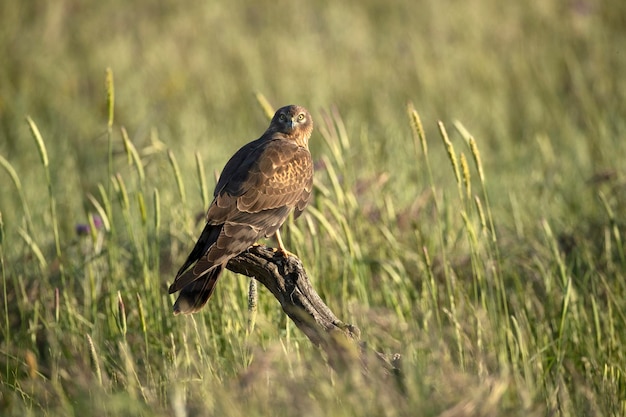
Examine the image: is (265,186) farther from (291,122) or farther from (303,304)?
(303,304)

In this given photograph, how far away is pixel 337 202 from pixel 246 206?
103cm

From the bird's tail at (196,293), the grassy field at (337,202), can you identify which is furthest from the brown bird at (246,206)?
the grassy field at (337,202)

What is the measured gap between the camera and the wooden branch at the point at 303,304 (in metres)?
2.52

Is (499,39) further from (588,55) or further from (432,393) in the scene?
(432,393)

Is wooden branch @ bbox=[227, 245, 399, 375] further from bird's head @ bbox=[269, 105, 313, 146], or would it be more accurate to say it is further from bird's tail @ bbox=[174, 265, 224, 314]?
bird's head @ bbox=[269, 105, 313, 146]

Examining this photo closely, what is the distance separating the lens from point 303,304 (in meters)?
2.85

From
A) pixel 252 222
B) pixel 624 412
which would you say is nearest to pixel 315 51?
pixel 252 222

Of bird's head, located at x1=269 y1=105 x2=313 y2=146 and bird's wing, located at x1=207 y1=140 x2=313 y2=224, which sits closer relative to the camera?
bird's wing, located at x1=207 y1=140 x2=313 y2=224

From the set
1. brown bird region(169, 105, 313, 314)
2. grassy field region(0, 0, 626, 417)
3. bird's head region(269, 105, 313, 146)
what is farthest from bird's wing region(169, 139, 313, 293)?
bird's head region(269, 105, 313, 146)

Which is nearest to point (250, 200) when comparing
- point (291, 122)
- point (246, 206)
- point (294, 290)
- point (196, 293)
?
point (246, 206)

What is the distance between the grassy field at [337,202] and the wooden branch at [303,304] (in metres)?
0.10

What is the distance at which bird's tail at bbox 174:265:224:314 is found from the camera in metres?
3.07

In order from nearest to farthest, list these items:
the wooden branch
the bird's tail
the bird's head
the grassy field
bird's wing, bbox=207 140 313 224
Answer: the wooden branch, the grassy field, the bird's tail, bird's wing, bbox=207 140 313 224, the bird's head

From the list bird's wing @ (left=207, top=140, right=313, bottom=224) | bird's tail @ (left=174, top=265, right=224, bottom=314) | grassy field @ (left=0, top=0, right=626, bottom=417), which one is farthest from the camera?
bird's wing @ (left=207, top=140, right=313, bottom=224)
